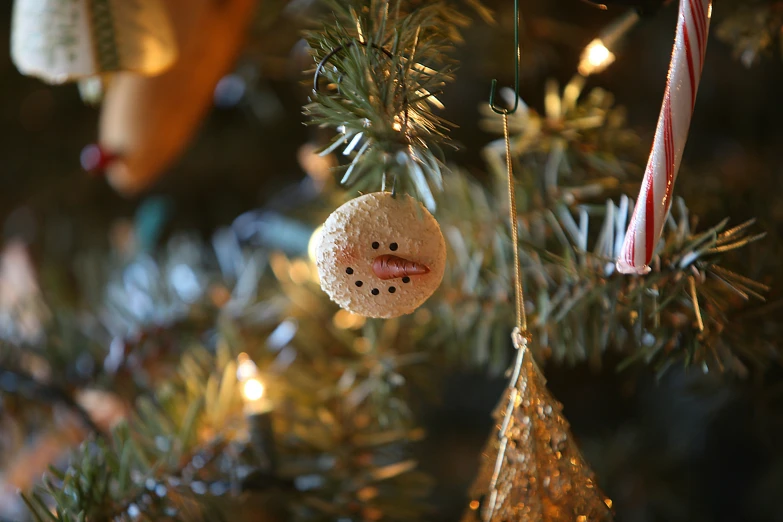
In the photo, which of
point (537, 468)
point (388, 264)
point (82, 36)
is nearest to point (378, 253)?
point (388, 264)

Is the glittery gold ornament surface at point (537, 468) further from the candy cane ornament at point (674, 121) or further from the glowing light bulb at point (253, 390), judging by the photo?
the glowing light bulb at point (253, 390)

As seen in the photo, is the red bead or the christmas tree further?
the red bead

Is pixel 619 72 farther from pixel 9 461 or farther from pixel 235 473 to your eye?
pixel 9 461

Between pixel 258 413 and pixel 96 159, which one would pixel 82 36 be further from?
pixel 258 413

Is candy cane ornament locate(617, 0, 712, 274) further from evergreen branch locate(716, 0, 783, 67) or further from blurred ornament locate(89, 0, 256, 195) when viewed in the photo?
blurred ornament locate(89, 0, 256, 195)

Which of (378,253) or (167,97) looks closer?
(378,253)

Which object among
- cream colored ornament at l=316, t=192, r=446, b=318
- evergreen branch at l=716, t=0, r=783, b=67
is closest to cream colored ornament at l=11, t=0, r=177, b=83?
cream colored ornament at l=316, t=192, r=446, b=318

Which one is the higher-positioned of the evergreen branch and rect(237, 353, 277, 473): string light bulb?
the evergreen branch

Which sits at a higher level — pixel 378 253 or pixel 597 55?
pixel 597 55
